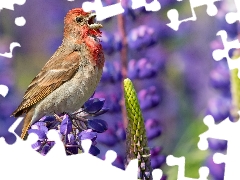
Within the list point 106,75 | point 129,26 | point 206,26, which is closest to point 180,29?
point 206,26

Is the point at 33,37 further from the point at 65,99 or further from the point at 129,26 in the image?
the point at 65,99

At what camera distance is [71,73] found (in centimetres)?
545

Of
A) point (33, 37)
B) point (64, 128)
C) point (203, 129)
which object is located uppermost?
point (33, 37)

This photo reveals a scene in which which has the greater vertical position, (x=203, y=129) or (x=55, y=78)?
(x=55, y=78)

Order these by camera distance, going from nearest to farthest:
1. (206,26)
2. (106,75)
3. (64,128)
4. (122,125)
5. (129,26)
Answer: (64,128), (122,125), (106,75), (129,26), (206,26)

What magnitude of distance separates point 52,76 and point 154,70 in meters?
0.77

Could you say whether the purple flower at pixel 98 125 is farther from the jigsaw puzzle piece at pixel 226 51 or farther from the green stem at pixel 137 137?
the jigsaw puzzle piece at pixel 226 51

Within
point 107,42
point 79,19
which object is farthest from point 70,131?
point 107,42

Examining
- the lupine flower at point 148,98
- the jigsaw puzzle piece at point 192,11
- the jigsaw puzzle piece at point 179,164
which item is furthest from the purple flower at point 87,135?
the lupine flower at point 148,98

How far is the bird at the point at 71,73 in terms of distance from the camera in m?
5.32

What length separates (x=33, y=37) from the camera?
258 inches

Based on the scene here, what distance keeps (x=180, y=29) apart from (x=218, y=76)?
1412 mm

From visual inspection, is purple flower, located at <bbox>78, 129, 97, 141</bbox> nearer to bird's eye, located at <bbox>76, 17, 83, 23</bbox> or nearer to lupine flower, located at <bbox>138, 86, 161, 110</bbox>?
bird's eye, located at <bbox>76, 17, 83, 23</bbox>

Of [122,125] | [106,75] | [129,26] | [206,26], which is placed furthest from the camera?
[206,26]
